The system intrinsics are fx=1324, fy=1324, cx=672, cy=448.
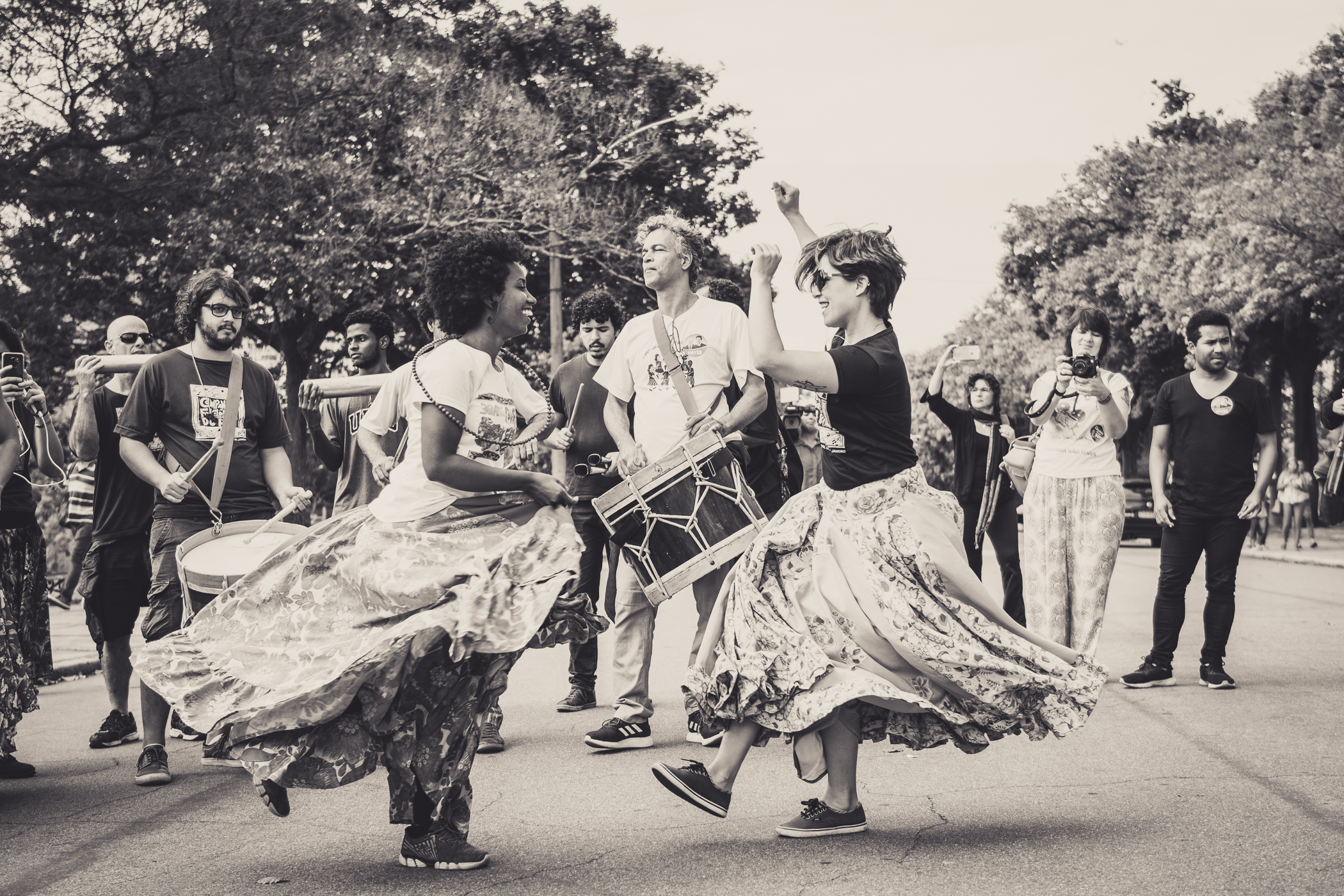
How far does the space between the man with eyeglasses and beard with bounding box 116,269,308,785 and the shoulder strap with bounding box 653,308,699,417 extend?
5.64 feet

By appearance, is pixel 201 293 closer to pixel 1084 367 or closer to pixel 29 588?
pixel 29 588

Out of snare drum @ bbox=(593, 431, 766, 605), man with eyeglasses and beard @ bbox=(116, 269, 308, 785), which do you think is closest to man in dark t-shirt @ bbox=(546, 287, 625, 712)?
snare drum @ bbox=(593, 431, 766, 605)

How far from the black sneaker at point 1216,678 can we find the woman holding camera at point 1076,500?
63cm

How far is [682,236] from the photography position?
20.1ft

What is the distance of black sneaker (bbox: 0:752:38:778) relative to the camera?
557 cm

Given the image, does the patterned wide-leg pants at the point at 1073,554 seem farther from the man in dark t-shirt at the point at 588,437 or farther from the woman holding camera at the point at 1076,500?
the man in dark t-shirt at the point at 588,437

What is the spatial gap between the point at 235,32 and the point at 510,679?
14.9 metres

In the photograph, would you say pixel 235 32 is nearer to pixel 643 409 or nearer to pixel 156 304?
pixel 156 304

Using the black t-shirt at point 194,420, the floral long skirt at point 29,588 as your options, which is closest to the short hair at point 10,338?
the black t-shirt at point 194,420

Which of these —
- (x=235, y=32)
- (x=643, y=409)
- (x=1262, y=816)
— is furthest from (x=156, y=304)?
(x=1262, y=816)

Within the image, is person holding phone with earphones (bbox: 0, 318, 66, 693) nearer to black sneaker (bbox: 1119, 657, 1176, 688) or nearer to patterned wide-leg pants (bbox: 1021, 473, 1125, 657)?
patterned wide-leg pants (bbox: 1021, 473, 1125, 657)

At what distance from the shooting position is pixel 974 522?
385 inches

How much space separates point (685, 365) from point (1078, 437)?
2640 millimetres

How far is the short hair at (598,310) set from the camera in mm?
7438
